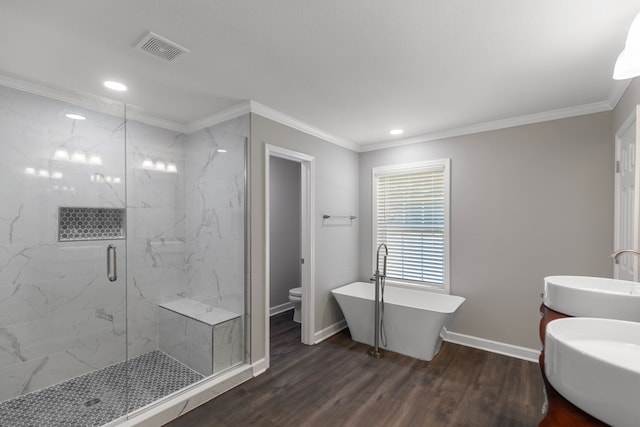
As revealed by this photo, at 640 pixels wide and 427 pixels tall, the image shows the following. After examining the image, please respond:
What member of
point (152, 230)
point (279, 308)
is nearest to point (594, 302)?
point (152, 230)

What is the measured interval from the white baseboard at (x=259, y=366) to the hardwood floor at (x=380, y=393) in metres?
0.06

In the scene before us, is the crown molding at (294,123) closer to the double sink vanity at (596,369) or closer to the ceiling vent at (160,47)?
the ceiling vent at (160,47)

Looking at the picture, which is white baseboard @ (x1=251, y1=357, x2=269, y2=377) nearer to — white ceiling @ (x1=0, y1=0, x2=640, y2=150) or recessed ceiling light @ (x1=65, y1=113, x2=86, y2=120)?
white ceiling @ (x1=0, y1=0, x2=640, y2=150)

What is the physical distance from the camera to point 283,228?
4777 mm

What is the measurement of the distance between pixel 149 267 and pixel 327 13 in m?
2.97

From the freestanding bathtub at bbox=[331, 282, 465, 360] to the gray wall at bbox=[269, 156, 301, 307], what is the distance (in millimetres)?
1236

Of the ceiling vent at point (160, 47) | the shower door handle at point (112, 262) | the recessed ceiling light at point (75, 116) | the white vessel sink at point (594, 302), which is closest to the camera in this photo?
the white vessel sink at point (594, 302)

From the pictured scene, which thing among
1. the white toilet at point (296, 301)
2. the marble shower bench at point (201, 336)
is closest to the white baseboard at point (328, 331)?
the white toilet at point (296, 301)

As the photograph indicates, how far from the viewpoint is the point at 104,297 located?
2834 millimetres

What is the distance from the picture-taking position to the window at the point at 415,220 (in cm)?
370

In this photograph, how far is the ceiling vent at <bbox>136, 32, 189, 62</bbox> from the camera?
1783mm

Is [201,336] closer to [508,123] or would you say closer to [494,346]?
[494,346]

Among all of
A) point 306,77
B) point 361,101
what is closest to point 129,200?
point 306,77

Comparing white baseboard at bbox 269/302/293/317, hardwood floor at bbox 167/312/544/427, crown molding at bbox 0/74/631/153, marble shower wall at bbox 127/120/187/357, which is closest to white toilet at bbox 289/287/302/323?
white baseboard at bbox 269/302/293/317
